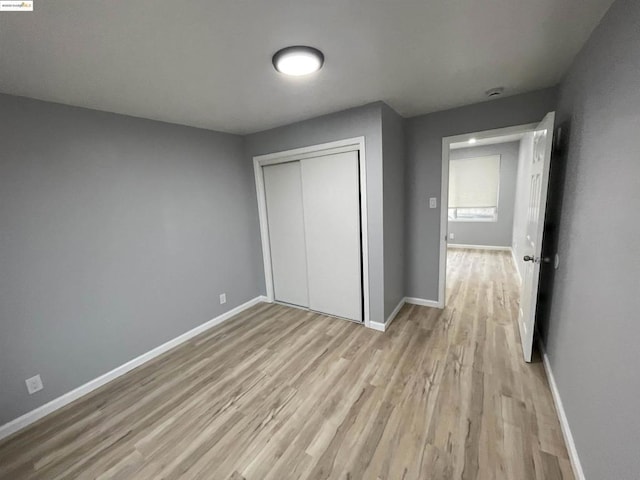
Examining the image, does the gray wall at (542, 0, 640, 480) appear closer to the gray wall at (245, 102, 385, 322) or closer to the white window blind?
the gray wall at (245, 102, 385, 322)

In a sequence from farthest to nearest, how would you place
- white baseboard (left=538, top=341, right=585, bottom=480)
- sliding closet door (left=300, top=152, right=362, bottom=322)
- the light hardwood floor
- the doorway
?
the doorway, sliding closet door (left=300, top=152, right=362, bottom=322), the light hardwood floor, white baseboard (left=538, top=341, right=585, bottom=480)

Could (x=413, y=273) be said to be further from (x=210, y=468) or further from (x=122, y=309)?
(x=122, y=309)

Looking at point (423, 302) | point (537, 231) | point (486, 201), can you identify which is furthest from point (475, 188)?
point (537, 231)

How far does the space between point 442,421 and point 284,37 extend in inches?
97.2

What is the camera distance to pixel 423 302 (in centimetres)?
329

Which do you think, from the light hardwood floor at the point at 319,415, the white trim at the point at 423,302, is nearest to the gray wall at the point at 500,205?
the white trim at the point at 423,302

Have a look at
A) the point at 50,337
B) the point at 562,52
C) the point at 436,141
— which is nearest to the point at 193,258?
the point at 50,337

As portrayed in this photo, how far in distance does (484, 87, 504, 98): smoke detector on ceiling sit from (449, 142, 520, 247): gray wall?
11.4ft

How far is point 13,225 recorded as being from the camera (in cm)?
174

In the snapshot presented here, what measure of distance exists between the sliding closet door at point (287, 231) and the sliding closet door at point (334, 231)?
0.15m

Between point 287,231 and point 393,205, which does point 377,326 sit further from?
point 287,231

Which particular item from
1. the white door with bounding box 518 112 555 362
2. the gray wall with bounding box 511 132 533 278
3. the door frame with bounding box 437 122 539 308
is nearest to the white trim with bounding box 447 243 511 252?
the gray wall with bounding box 511 132 533 278

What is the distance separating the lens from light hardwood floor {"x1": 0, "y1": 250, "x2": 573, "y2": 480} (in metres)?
1.42

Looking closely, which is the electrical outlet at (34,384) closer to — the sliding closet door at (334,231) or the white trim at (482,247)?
the sliding closet door at (334,231)
